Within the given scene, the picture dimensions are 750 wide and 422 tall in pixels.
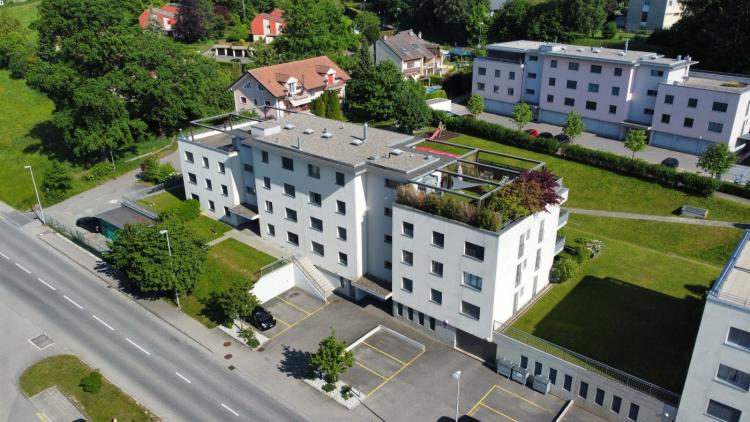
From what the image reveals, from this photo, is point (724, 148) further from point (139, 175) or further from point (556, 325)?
point (139, 175)

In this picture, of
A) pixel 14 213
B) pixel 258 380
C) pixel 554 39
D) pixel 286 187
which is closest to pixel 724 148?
pixel 286 187

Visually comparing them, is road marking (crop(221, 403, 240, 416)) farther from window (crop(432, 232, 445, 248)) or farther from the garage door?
window (crop(432, 232, 445, 248))

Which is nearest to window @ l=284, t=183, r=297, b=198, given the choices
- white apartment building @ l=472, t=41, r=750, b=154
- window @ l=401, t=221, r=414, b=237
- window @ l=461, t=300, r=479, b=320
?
window @ l=401, t=221, r=414, b=237

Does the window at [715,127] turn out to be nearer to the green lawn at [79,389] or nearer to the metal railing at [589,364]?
the metal railing at [589,364]

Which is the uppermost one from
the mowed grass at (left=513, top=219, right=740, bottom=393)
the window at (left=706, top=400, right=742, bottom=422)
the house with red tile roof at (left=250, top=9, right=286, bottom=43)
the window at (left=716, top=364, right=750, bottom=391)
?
the house with red tile roof at (left=250, top=9, right=286, bottom=43)

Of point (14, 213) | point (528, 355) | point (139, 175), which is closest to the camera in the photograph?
point (528, 355)
